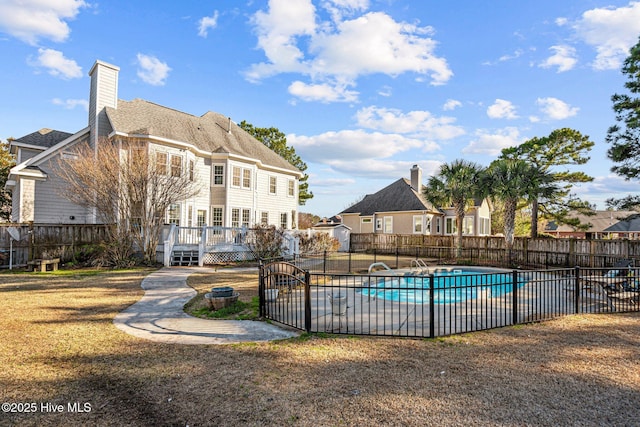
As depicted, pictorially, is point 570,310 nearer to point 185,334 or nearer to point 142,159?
point 185,334

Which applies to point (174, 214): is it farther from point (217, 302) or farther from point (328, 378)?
point (328, 378)

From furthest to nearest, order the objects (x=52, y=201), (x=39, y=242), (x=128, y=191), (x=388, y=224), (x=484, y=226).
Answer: (x=484, y=226)
(x=388, y=224)
(x=52, y=201)
(x=128, y=191)
(x=39, y=242)

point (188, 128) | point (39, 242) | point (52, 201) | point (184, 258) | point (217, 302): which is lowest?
point (217, 302)

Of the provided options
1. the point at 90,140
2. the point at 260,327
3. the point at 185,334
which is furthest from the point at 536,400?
the point at 90,140

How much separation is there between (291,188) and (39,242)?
16634 millimetres

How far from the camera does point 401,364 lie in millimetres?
4879

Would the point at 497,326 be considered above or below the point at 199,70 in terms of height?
below

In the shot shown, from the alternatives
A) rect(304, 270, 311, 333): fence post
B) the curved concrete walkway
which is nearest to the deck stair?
the curved concrete walkway

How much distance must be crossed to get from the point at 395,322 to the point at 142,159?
14108mm

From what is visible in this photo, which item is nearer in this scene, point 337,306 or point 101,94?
point 337,306

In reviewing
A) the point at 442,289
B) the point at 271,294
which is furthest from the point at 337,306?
the point at 442,289

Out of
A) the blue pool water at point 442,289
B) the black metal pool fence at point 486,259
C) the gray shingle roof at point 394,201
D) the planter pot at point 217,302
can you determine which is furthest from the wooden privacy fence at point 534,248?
the planter pot at point 217,302

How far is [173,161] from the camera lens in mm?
19422

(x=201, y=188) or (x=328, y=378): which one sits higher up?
(x=201, y=188)
